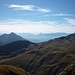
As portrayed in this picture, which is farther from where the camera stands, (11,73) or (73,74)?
(73,74)

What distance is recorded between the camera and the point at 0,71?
140 metres

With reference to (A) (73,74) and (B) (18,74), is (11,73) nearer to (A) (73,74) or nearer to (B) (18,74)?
(B) (18,74)

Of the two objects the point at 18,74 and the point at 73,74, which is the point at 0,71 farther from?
the point at 73,74

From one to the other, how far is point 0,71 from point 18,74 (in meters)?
16.2

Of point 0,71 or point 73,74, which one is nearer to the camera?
point 0,71

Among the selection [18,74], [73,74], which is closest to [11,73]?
[18,74]

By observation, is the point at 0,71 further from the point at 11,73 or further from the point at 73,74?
the point at 73,74

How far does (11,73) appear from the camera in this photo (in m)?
145

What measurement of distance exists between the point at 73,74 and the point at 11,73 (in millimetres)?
79866

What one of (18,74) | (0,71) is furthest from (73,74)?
(0,71)

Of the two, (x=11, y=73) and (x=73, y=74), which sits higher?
(x=11, y=73)

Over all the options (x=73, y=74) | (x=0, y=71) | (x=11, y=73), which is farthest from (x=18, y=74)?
(x=73, y=74)

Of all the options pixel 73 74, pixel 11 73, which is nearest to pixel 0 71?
pixel 11 73

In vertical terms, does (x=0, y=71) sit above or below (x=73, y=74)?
above
